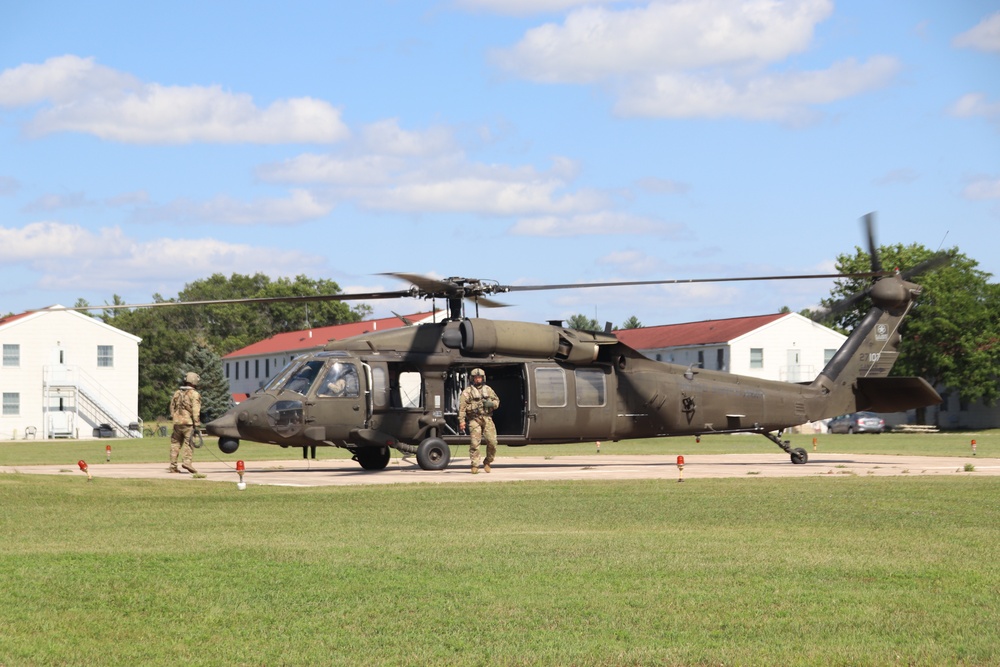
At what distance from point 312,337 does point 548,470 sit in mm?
84400

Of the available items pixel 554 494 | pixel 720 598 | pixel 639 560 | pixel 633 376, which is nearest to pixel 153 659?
pixel 720 598

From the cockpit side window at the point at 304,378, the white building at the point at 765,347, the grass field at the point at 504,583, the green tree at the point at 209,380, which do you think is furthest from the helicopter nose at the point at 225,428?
the green tree at the point at 209,380

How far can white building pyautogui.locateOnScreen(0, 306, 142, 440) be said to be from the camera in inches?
3127

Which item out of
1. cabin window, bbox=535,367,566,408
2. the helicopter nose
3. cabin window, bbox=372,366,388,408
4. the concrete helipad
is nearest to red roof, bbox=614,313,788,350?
the concrete helipad

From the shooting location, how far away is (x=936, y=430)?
8275 centimetres

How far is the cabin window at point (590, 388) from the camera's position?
97.6 feet

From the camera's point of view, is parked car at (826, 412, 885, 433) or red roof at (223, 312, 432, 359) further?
red roof at (223, 312, 432, 359)

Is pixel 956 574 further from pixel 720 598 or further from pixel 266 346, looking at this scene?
pixel 266 346

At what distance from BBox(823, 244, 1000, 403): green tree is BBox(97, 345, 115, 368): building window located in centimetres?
4918

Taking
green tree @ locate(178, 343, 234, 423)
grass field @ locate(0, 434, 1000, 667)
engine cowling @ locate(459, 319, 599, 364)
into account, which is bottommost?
grass field @ locate(0, 434, 1000, 667)

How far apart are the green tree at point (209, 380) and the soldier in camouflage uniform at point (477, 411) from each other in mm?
65946

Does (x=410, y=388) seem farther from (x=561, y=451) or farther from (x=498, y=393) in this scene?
(x=561, y=451)

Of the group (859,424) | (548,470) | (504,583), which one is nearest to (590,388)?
(548,470)

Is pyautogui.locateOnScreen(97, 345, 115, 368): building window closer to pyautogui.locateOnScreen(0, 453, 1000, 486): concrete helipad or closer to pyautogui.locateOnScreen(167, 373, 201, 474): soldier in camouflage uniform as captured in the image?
pyautogui.locateOnScreen(0, 453, 1000, 486): concrete helipad
